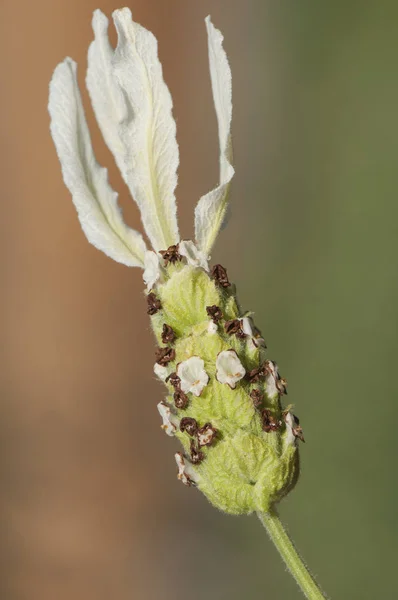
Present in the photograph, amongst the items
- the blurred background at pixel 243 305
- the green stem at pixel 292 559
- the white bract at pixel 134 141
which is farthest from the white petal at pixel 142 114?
the blurred background at pixel 243 305

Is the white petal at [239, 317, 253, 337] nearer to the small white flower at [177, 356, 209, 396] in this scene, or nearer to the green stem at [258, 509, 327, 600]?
the small white flower at [177, 356, 209, 396]

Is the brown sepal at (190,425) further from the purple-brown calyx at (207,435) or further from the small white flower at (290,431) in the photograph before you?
the small white flower at (290,431)

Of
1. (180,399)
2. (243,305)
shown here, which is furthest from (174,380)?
(243,305)

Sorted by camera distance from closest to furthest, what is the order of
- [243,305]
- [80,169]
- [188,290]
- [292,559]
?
1. [292,559]
2. [188,290]
3. [80,169]
4. [243,305]

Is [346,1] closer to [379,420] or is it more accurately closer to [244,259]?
[244,259]

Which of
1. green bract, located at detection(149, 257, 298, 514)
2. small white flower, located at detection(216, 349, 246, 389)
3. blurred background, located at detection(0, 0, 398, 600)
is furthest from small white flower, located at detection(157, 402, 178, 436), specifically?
blurred background, located at detection(0, 0, 398, 600)

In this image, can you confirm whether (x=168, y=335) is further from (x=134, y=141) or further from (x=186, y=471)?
(x=134, y=141)
